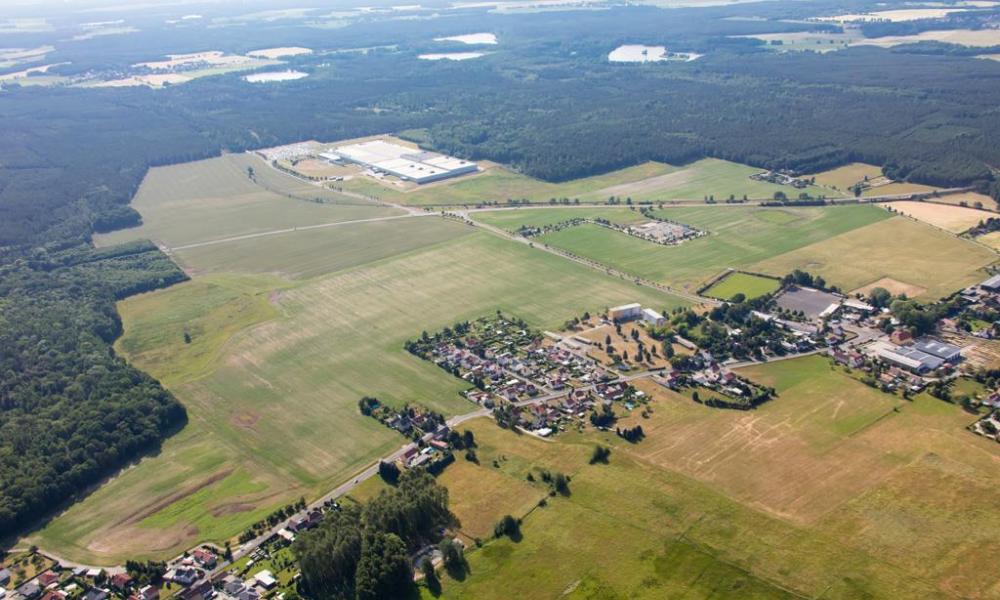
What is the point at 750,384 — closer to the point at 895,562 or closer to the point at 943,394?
the point at 943,394

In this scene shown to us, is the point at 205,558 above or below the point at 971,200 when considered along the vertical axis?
below

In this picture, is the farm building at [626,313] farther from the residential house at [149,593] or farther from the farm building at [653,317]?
the residential house at [149,593]

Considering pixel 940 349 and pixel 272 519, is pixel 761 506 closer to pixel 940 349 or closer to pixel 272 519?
pixel 940 349

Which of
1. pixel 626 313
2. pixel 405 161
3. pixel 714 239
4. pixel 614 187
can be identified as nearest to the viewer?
pixel 626 313

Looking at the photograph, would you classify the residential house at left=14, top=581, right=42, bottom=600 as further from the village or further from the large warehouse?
the large warehouse

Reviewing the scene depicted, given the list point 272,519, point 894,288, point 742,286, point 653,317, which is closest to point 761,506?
point 653,317

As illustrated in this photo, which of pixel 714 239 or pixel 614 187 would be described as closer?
pixel 714 239

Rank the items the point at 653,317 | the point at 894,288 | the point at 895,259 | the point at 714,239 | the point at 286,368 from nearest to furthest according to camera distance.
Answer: the point at 286,368
the point at 653,317
the point at 894,288
the point at 895,259
the point at 714,239

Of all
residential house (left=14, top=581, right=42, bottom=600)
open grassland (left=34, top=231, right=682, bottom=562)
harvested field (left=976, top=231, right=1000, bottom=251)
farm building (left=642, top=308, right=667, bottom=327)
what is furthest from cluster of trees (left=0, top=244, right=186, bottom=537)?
harvested field (left=976, top=231, right=1000, bottom=251)
